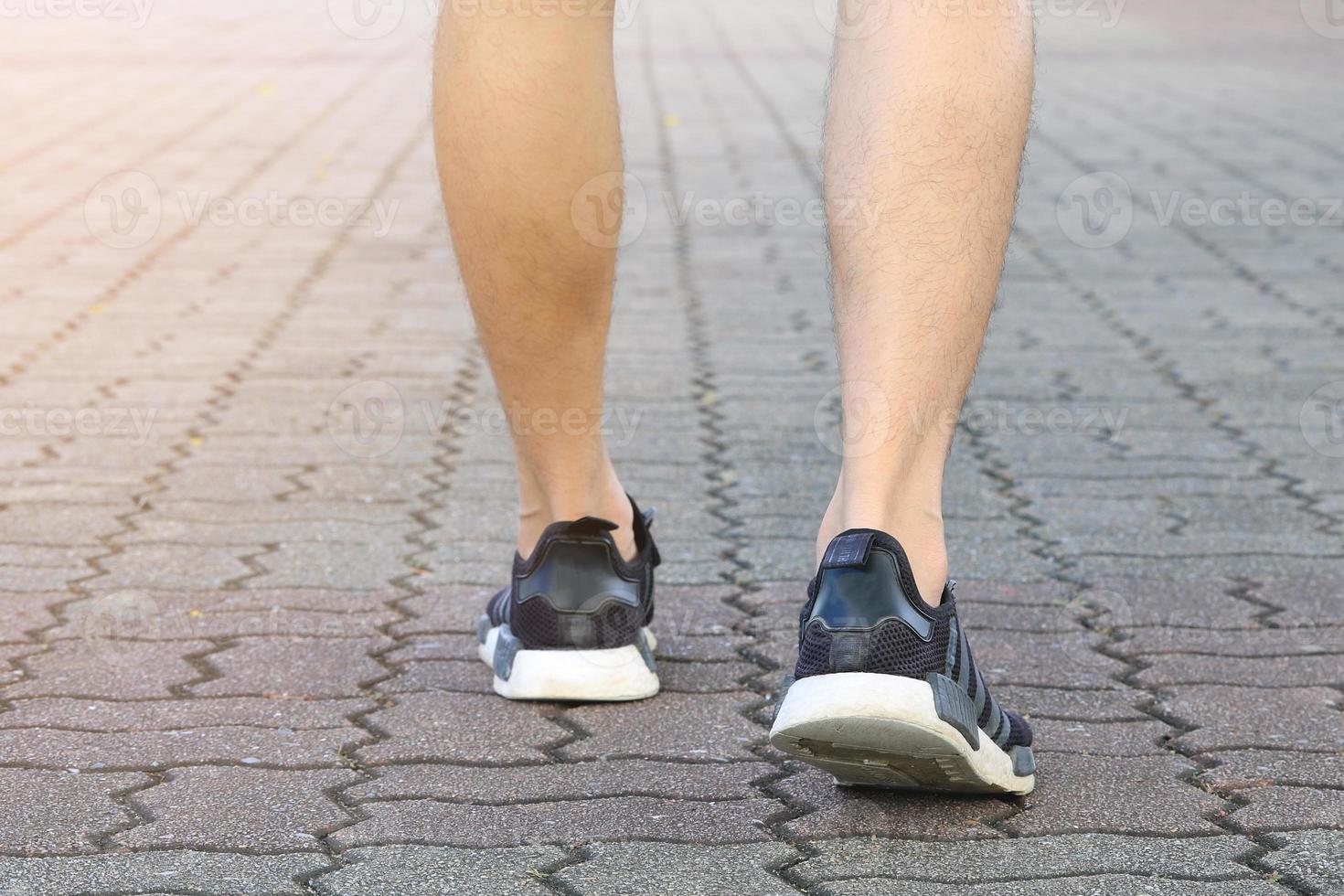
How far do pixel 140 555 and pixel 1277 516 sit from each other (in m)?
2.00

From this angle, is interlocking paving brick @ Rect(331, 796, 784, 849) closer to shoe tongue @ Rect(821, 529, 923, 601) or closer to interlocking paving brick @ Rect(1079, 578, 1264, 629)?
shoe tongue @ Rect(821, 529, 923, 601)

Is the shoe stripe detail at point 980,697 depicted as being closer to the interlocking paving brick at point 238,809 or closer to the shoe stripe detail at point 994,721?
the shoe stripe detail at point 994,721

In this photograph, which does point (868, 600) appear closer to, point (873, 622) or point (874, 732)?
point (873, 622)

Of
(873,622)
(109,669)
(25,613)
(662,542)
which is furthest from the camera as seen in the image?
(662,542)

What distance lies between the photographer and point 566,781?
1875 millimetres

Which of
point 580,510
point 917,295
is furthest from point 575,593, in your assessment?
point 917,295

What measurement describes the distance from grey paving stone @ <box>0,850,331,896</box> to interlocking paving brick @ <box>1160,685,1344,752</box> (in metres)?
1.06

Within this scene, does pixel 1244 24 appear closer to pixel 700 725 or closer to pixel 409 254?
pixel 409 254

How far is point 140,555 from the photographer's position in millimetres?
2756

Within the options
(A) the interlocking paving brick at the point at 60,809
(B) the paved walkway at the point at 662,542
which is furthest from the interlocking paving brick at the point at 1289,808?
(A) the interlocking paving brick at the point at 60,809

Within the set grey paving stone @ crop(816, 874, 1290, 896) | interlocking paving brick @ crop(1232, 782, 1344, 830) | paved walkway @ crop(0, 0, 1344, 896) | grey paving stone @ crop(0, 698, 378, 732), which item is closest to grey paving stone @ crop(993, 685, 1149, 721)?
paved walkway @ crop(0, 0, 1344, 896)

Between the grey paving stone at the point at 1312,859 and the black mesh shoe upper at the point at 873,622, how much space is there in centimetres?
32

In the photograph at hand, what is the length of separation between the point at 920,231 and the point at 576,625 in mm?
688

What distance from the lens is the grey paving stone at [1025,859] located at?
164 cm
